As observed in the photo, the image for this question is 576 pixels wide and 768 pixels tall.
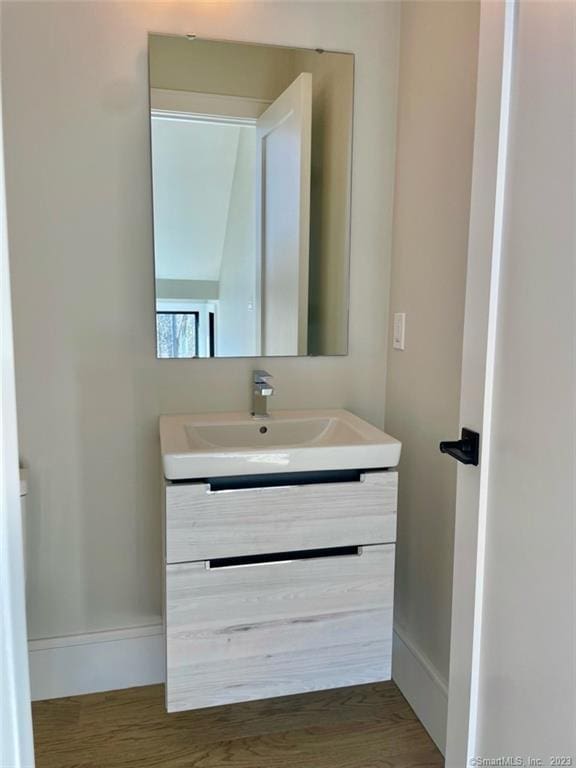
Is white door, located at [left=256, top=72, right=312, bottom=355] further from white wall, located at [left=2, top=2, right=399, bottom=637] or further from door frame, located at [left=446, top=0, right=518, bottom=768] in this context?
door frame, located at [left=446, top=0, right=518, bottom=768]

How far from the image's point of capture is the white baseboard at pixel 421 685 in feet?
5.51

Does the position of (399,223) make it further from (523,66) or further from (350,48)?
(523,66)

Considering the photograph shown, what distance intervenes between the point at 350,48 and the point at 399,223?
0.55 meters

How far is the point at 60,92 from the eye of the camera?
1677 mm

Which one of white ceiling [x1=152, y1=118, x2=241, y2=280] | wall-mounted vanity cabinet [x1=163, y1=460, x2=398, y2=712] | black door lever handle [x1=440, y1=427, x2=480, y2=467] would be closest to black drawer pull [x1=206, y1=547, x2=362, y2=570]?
wall-mounted vanity cabinet [x1=163, y1=460, x2=398, y2=712]

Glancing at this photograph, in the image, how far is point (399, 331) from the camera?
1914mm

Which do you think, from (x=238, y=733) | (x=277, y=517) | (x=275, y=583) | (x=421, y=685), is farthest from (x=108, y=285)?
(x=421, y=685)

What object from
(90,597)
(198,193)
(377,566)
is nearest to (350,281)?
(198,193)

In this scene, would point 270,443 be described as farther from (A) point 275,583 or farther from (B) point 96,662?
(B) point 96,662

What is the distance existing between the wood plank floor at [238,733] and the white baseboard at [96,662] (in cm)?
3

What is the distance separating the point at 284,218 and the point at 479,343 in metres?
0.97

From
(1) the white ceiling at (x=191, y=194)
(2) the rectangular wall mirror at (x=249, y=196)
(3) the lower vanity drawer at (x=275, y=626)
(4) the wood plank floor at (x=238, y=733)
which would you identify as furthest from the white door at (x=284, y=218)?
(4) the wood plank floor at (x=238, y=733)

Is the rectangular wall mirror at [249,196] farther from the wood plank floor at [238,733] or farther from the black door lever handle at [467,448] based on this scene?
the wood plank floor at [238,733]

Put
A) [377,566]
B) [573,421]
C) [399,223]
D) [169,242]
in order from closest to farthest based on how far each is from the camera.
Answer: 1. [573,421]
2. [377,566]
3. [169,242]
4. [399,223]
